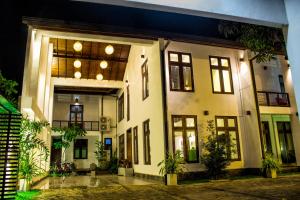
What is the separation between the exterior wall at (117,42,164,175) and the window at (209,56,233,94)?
8.32 feet

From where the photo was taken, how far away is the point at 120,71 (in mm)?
16047

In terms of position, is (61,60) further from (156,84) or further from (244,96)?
(244,96)

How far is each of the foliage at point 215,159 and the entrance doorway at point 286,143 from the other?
5814 millimetres

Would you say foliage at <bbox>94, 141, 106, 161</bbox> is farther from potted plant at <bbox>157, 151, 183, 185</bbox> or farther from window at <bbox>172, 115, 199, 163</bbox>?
potted plant at <bbox>157, 151, 183, 185</bbox>

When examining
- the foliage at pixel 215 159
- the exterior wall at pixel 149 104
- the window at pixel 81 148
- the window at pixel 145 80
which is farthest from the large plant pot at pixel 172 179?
the window at pixel 81 148

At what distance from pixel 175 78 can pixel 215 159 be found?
347cm

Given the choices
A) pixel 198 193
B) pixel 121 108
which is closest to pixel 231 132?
pixel 198 193

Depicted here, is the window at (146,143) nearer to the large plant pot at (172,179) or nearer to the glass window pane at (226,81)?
the large plant pot at (172,179)

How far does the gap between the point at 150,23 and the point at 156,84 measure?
2.32 m

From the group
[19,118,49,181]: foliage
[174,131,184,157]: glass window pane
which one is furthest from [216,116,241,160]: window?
[19,118,49,181]: foliage

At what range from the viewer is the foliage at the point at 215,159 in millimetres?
8977

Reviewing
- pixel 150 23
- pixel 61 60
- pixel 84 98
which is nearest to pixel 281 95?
pixel 150 23

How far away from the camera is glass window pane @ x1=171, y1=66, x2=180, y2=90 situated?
33.0ft

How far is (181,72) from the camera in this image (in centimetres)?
1027
